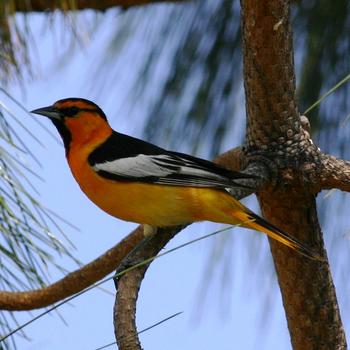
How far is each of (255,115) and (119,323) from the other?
520mm

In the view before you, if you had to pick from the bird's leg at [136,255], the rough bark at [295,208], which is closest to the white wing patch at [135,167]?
the bird's leg at [136,255]

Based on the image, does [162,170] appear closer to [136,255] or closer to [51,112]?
[136,255]

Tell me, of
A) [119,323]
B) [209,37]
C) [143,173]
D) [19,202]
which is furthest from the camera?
[209,37]

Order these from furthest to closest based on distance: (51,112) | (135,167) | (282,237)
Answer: (51,112) < (135,167) < (282,237)

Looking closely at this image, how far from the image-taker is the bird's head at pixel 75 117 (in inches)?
84.8

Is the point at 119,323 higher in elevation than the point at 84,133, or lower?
lower

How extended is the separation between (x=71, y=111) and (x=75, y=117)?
0.02m

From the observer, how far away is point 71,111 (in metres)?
2.17

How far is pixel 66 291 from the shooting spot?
1.78 meters

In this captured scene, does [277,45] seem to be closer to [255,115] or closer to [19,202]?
[255,115]

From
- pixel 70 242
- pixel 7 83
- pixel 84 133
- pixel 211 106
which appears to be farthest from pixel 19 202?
pixel 211 106

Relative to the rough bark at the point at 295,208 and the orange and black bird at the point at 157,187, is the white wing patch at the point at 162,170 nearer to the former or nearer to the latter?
the orange and black bird at the point at 157,187

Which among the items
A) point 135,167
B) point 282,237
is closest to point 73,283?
point 135,167

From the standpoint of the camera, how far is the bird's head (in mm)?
2154
